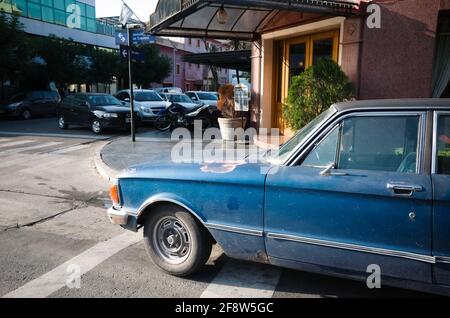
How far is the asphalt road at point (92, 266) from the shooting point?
140 inches

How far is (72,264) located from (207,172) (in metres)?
1.80

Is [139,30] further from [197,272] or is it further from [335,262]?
[335,262]

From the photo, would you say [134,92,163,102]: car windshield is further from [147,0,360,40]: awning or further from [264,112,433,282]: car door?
[264,112,433,282]: car door

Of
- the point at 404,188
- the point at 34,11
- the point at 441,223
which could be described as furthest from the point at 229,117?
Result: the point at 34,11

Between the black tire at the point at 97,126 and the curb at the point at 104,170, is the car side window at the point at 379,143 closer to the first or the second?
the curb at the point at 104,170

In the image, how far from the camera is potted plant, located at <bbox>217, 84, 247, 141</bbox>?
38.9ft

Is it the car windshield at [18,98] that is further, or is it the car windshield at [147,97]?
the car windshield at [18,98]

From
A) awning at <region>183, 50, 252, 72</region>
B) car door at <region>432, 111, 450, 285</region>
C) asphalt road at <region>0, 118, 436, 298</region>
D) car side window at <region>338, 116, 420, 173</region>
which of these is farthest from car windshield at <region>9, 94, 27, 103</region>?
car door at <region>432, 111, 450, 285</region>

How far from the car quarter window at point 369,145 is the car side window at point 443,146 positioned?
0.59 ft

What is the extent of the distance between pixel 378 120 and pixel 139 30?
10.8 m

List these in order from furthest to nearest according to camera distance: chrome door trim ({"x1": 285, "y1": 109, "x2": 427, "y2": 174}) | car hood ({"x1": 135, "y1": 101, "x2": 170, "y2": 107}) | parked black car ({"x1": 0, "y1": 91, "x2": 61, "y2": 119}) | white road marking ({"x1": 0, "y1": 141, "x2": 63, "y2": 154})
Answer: parked black car ({"x1": 0, "y1": 91, "x2": 61, "y2": 119}), car hood ({"x1": 135, "y1": 101, "x2": 170, "y2": 107}), white road marking ({"x1": 0, "y1": 141, "x2": 63, "y2": 154}), chrome door trim ({"x1": 285, "y1": 109, "x2": 427, "y2": 174})

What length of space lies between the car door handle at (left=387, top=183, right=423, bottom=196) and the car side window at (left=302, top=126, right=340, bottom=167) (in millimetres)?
520

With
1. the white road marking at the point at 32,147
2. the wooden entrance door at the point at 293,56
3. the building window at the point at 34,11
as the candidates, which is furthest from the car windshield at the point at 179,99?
the building window at the point at 34,11
